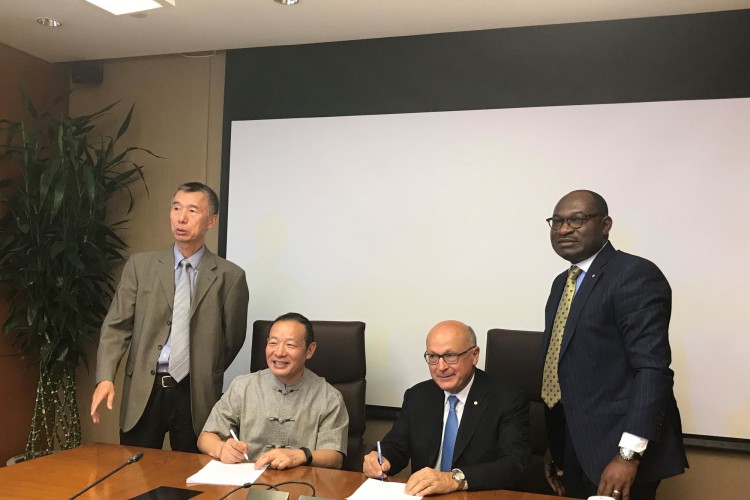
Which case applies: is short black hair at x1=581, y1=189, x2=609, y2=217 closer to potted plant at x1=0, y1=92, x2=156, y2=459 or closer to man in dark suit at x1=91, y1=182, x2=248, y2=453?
man in dark suit at x1=91, y1=182, x2=248, y2=453

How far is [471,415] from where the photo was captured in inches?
96.6

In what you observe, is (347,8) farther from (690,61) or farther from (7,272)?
(7,272)

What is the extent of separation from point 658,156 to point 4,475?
10.0 ft

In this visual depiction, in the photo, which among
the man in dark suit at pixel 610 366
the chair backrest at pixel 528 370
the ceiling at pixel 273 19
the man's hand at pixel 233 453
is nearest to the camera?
the man in dark suit at pixel 610 366

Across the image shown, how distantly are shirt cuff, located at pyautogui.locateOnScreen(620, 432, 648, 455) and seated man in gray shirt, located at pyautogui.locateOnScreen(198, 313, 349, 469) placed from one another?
1.00 meters

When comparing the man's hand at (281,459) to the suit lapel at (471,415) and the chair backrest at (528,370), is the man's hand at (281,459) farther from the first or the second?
the chair backrest at (528,370)

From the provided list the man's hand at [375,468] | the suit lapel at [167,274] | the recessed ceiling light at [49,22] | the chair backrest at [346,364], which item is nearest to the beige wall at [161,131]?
the recessed ceiling light at [49,22]

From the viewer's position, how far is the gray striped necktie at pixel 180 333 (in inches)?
116

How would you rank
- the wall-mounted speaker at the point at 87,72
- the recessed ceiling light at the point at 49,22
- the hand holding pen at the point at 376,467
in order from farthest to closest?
the wall-mounted speaker at the point at 87,72, the recessed ceiling light at the point at 49,22, the hand holding pen at the point at 376,467

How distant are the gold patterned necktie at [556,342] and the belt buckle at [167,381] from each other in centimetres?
153

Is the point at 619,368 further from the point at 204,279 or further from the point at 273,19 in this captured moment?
the point at 273,19

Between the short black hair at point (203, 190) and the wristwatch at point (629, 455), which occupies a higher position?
the short black hair at point (203, 190)

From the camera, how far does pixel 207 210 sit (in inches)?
119

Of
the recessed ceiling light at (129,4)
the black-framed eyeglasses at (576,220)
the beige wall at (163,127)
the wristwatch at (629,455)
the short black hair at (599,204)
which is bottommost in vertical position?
the wristwatch at (629,455)
